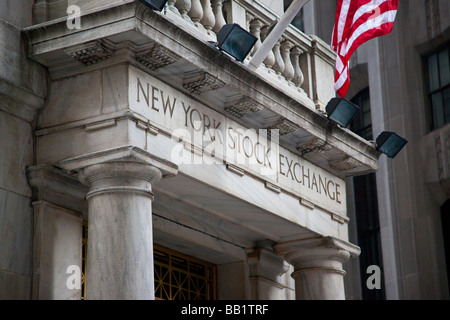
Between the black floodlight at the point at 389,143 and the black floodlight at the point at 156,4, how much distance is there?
19.1ft

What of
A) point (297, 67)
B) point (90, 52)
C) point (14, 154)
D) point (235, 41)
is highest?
point (297, 67)

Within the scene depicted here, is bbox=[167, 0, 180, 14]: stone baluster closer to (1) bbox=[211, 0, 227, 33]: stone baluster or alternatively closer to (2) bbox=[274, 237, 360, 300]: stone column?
(1) bbox=[211, 0, 227, 33]: stone baluster

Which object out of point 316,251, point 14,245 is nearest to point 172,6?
point 14,245

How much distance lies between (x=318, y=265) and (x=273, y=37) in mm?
3980

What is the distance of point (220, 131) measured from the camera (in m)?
15.9

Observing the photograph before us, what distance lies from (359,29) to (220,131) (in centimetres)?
293

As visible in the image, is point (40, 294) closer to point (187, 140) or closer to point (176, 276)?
point (187, 140)

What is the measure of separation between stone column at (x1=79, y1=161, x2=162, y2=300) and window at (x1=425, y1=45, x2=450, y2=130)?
22142mm

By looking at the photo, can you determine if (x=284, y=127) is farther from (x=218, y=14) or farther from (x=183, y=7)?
(x=183, y=7)

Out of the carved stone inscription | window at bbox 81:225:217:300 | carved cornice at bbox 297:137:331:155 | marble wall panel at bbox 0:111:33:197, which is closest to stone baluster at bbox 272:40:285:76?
carved cornice at bbox 297:137:331:155

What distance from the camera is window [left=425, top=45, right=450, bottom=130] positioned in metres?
34.9

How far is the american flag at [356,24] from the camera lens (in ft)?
56.1

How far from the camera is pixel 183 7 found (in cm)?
1565

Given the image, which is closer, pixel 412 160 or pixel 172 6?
pixel 172 6
